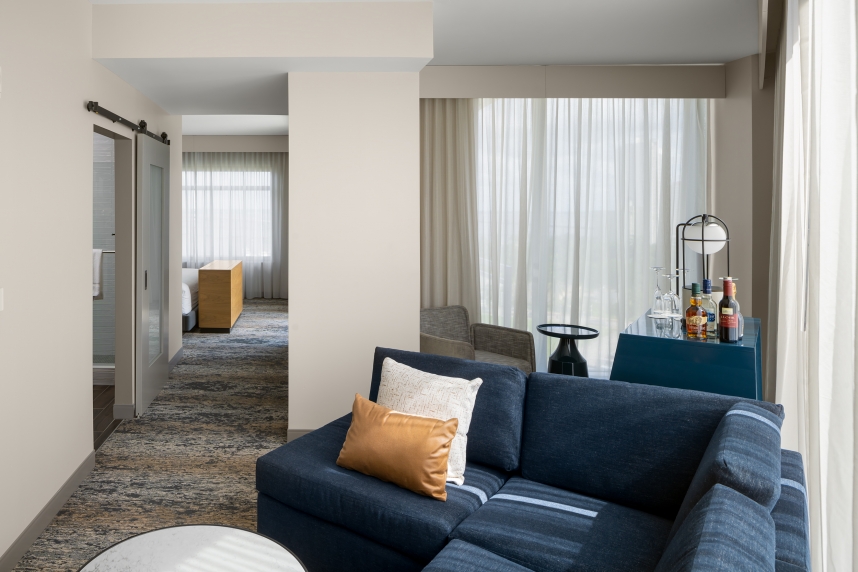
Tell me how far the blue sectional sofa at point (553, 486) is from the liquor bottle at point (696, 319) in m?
0.40

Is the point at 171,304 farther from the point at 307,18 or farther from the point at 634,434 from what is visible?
the point at 634,434

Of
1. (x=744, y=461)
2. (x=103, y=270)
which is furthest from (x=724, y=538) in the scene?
(x=103, y=270)

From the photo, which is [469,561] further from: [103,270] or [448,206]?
[103,270]

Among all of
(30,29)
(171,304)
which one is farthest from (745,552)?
(171,304)

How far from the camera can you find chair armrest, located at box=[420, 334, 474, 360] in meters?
3.97

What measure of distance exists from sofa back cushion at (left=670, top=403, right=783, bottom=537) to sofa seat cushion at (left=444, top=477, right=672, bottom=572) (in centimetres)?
19

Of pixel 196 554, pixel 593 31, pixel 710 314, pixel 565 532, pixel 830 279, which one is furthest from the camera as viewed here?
pixel 593 31

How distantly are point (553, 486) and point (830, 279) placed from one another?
1178 mm

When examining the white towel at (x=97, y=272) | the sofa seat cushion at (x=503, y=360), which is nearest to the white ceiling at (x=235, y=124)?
the white towel at (x=97, y=272)

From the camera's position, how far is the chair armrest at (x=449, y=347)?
3969 millimetres

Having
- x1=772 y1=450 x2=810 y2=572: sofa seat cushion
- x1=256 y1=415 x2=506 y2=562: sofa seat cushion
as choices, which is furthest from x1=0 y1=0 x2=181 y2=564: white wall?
x1=772 y1=450 x2=810 y2=572: sofa seat cushion

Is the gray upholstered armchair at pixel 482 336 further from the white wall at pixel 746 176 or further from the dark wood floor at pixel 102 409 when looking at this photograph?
the dark wood floor at pixel 102 409

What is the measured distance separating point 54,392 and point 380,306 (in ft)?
5.84

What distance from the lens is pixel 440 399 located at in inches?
92.0
